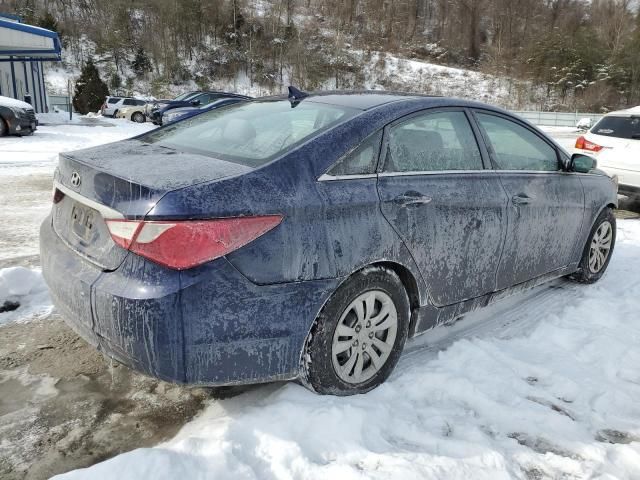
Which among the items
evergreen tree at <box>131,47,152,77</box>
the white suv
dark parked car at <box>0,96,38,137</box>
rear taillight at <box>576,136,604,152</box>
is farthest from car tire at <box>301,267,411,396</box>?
evergreen tree at <box>131,47,152,77</box>

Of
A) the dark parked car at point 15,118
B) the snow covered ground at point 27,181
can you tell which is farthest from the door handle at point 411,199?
the dark parked car at point 15,118

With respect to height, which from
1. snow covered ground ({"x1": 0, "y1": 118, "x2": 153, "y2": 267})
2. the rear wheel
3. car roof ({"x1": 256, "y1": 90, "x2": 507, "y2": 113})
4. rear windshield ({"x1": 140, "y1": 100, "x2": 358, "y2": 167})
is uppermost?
car roof ({"x1": 256, "y1": 90, "x2": 507, "y2": 113})

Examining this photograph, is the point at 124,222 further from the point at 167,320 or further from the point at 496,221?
the point at 496,221

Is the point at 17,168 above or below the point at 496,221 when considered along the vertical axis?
below

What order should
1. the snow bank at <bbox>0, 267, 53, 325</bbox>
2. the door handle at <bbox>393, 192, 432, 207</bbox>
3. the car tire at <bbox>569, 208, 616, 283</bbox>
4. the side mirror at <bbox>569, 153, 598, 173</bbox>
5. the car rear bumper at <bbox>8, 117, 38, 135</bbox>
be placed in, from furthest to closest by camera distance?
1. the car rear bumper at <bbox>8, 117, 38, 135</bbox>
2. the car tire at <bbox>569, 208, 616, 283</bbox>
3. the side mirror at <bbox>569, 153, 598, 173</bbox>
4. the snow bank at <bbox>0, 267, 53, 325</bbox>
5. the door handle at <bbox>393, 192, 432, 207</bbox>

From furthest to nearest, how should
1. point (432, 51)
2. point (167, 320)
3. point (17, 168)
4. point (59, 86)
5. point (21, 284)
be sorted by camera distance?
1. point (432, 51)
2. point (59, 86)
3. point (17, 168)
4. point (21, 284)
5. point (167, 320)

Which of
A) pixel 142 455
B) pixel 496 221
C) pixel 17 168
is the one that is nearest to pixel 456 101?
pixel 496 221

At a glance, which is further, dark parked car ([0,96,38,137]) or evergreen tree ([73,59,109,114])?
evergreen tree ([73,59,109,114])

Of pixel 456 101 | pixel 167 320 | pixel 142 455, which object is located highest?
pixel 456 101

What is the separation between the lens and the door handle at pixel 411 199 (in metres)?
2.74

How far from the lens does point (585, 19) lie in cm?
6147

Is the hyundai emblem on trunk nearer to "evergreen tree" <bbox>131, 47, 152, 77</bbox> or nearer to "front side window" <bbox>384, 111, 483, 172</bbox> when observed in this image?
"front side window" <bbox>384, 111, 483, 172</bbox>

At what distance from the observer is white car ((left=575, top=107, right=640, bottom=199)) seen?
759cm

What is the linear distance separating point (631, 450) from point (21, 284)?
3.82 meters
